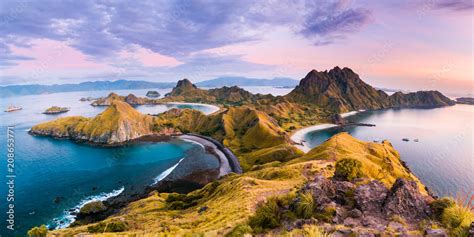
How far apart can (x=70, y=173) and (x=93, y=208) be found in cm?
5538

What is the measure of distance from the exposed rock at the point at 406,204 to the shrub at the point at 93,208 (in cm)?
9271

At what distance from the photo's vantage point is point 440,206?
24953mm

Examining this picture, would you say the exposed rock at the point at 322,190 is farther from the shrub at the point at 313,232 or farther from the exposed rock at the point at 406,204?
the shrub at the point at 313,232

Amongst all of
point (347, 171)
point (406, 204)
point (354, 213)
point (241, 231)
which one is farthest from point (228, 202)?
point (406, 204)

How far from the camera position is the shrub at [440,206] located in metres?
24.2

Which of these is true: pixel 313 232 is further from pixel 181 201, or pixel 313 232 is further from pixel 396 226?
pixel 181 201

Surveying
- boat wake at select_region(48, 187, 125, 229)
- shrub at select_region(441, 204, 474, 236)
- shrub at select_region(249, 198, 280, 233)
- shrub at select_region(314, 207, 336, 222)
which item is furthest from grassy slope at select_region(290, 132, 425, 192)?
boat wake at select_region(48, 187, 125, 229)

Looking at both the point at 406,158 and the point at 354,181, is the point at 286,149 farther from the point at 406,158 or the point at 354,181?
the point at 354,181

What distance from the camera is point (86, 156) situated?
162 metres

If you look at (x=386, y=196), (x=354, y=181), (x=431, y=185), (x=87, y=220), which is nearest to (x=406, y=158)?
(x=431, y=185)

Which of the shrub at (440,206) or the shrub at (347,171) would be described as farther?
the shrub at (347,171)

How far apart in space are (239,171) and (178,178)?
107 feet

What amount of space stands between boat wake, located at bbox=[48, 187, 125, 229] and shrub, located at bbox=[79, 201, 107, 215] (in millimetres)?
3754

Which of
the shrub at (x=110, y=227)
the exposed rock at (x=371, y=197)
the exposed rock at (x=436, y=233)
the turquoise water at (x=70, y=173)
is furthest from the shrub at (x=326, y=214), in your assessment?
the turquoise water at (x=70, y=173)
